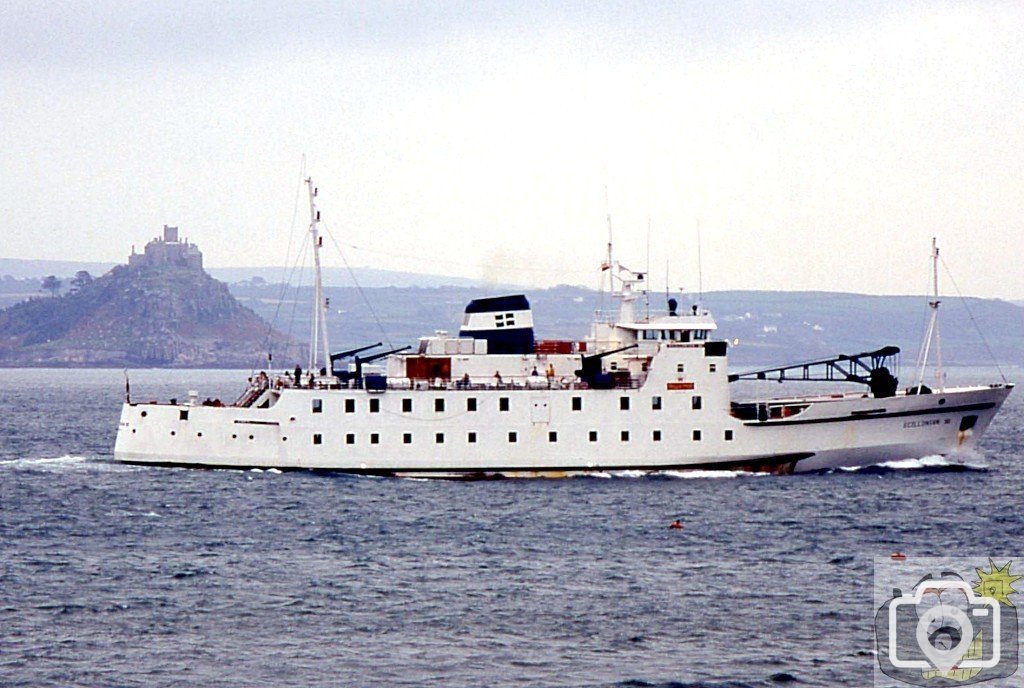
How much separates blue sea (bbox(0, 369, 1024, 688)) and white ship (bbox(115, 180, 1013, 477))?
32.5 inches

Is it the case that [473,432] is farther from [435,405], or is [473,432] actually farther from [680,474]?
[680,474]

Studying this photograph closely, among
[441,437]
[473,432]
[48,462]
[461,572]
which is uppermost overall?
[473,432]

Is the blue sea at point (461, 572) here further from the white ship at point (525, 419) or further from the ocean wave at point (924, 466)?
the white ship at point (525, 419)

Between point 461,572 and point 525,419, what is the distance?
14.2 m

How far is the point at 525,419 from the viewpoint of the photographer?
48844mm

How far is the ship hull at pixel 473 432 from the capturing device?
48.8 m

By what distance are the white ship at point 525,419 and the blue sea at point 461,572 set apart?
2.71ft

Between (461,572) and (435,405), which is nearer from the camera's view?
(461,572)

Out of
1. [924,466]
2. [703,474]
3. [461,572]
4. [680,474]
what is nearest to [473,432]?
[680,474]

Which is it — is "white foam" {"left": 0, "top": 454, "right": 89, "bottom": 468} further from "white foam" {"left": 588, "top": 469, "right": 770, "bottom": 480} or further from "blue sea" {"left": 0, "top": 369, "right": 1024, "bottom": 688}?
"white foam" {"left": 588, "top": 469, "right": 770, "bottom": 480}

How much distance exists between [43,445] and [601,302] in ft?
82.5

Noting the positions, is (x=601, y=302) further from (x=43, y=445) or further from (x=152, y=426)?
(x=43, y=445)

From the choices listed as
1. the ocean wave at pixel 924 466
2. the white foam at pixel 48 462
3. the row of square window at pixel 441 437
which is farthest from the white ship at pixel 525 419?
the white foam at pixel 48 462

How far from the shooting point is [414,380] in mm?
49469
